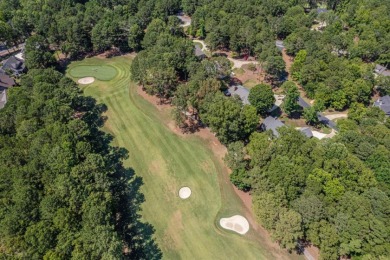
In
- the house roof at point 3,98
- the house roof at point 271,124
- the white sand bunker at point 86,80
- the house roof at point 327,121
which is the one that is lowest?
the house roof at point 327,121

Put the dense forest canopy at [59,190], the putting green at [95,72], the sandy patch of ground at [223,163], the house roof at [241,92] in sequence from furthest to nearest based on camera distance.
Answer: the putting green at [95,72], the house roof at [241,92], the sandy patch of ground at [223,163], the dense forest canopy at [59,190]

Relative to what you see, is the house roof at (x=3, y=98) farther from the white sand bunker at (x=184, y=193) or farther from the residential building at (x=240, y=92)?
the residential building at (x=240, y=92)

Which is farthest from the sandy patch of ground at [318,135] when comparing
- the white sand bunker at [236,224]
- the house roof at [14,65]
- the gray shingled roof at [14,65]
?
the house roof at [14,65]

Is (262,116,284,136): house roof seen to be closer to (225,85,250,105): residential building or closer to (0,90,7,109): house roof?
(225,85,250,105): residential building

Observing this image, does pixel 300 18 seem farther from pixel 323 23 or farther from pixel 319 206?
pixel 319 206

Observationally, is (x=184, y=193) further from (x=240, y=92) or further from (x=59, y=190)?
(x=240, y=92)

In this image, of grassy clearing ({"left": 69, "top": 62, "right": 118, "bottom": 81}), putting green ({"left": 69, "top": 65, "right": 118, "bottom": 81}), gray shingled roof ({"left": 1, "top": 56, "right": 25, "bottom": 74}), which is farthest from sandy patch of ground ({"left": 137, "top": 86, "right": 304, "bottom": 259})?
gray shingled roof ({"left": 1, "top": 56, "right": 25, "bottom": 74})
